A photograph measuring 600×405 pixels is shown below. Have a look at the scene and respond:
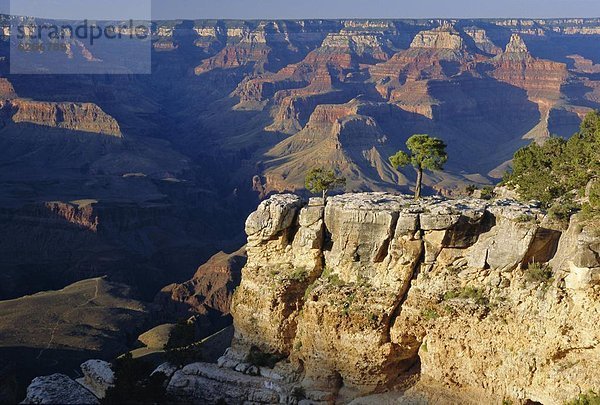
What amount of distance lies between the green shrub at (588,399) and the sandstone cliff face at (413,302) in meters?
0.55

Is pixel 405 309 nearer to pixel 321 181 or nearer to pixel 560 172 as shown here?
pixel 321 181

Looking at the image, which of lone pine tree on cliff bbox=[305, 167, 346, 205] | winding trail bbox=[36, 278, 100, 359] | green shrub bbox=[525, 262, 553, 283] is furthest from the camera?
winding trail bbox=[36, 278, 100, 359]

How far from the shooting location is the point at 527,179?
1586 inches

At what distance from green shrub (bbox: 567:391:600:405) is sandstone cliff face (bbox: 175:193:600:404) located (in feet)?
1.81

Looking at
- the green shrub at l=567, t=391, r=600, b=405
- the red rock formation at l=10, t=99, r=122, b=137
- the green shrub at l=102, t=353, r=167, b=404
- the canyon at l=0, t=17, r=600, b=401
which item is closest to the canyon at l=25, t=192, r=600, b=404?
the canyon at l=0, t=17, r=600, b=401

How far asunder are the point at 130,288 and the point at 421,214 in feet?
183

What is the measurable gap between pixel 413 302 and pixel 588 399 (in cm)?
815

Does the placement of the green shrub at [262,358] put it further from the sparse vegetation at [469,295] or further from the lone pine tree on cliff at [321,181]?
the lone pine tree on cliff at [321,181]

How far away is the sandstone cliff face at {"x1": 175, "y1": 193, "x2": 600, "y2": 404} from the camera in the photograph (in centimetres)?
Answer: 3011

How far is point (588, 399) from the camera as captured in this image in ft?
93.0

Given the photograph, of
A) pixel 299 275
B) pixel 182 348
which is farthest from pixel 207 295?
pixel 299 275

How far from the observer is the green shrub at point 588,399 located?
28.0 meters

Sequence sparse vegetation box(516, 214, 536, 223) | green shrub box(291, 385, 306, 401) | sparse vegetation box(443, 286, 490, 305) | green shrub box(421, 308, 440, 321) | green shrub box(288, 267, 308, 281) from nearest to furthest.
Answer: sparse vegetation box(516, 214, 536, 223), sparse vegetation box(443, 286, 490, 305), green shrub box(421, 308, 440, 321), green shrub box(291, 385, 306, 401), green shrub box(288, 267, 308, 281)

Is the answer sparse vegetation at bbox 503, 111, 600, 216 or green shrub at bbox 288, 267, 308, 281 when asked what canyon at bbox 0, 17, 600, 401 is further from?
sparse vegetation at bbox 503, 111, 600, 216
